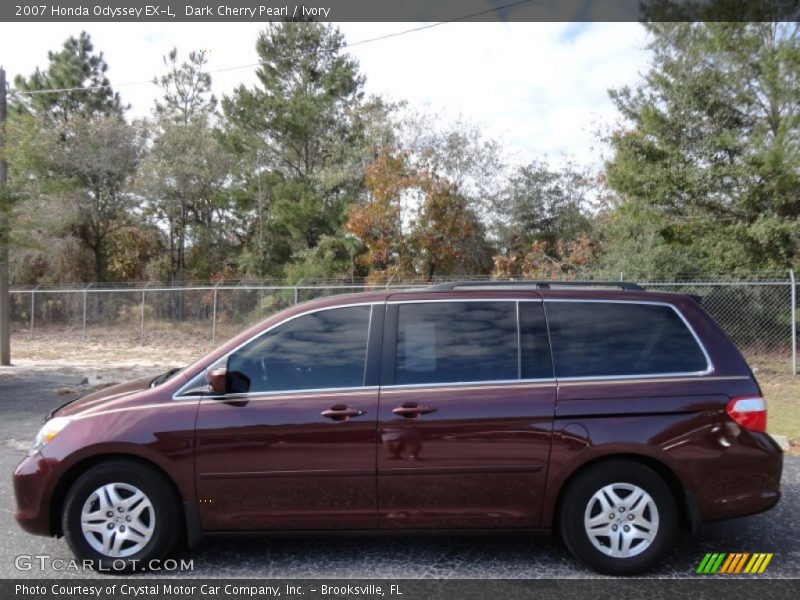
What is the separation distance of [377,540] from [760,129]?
47.4 feet

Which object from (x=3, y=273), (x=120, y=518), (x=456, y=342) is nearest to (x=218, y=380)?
(x=120, y=518)

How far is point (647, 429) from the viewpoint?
3.77m

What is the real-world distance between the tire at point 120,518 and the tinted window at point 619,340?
2.60 meters

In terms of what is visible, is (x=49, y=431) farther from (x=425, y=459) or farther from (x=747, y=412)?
(x=747, y=412)

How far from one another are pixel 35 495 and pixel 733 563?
173 inches

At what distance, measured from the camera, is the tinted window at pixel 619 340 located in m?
3.96

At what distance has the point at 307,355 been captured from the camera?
4.07m

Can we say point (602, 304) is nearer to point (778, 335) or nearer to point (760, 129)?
point (778, 335)

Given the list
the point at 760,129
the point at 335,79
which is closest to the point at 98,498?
the point at 760,129

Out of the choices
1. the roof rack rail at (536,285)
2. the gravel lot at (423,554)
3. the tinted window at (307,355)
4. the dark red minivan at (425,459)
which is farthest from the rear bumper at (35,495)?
the roof rack rail at (536,285)

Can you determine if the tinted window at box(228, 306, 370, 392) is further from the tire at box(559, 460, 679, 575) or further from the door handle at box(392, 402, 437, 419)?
the tire at box(559, 460, 679, 575)

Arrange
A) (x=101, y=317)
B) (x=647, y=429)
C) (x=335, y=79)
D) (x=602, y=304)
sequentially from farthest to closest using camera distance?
(x=335, y=79) < (x=101, y=317) < (x=602, y=304) < (x=647, y=429)

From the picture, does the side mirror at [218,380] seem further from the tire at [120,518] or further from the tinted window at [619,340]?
the tinted window at [619,340]

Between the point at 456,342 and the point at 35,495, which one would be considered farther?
the point at 456,342
